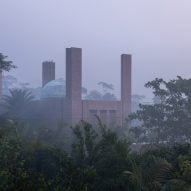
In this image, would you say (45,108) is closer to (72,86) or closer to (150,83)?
(72,86)

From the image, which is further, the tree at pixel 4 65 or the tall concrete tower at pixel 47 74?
the tall concrete tower at pixel 47 74

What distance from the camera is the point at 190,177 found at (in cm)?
1162

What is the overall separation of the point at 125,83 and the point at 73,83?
713 centimetres

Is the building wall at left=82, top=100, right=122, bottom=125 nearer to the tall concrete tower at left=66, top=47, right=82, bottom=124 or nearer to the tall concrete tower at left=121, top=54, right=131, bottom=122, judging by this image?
the tall concrete tower at left=121, top=54, right=131, bottom=122

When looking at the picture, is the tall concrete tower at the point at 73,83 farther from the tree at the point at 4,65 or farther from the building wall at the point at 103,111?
the tree at the point at 4,65

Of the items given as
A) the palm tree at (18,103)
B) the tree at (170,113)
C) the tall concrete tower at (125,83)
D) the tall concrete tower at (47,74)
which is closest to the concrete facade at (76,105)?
the tall concrete tower at (125,83)

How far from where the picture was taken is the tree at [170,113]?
27.9 m

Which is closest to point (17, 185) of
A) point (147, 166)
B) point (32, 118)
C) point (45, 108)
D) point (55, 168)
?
point (55, 168)

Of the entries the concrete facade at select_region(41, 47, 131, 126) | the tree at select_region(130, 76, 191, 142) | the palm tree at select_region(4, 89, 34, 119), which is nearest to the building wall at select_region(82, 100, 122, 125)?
the concrete facade at select_region(41, 47, 131, 126)

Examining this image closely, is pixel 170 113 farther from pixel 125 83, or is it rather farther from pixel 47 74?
pixel 47 74

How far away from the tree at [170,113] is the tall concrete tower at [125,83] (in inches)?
831

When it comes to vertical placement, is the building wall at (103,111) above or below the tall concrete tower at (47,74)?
below

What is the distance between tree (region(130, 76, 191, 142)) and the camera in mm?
27906

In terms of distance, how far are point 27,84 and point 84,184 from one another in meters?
132
